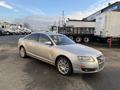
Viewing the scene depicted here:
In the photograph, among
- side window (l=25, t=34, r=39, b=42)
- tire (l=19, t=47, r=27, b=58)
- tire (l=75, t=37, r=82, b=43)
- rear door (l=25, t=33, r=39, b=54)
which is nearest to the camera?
rear door (l=25, t=33, r=39, b=54)

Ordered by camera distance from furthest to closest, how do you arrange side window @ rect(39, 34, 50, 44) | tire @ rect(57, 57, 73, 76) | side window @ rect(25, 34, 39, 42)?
side window @ rect(25, 34, 39, 42) < side window @ rect(39, 34, 50, 44) < tire @ rect(57, 57, 73, 76)

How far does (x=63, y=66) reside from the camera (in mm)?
6277

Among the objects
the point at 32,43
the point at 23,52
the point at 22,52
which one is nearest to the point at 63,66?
the point at 32,43

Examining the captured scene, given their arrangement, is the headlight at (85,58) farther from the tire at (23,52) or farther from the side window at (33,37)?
the tire at (23,52)

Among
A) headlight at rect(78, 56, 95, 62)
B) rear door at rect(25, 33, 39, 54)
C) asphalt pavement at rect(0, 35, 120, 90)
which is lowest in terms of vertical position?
asphalt pavement at rect(0, 35, 120, 90)

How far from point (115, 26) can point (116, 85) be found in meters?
12.1

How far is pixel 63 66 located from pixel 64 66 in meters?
0.05

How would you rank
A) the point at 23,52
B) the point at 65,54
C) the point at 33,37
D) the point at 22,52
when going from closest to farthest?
the point at 65,54
the point at 33,37
the point at 23,52
the point at 22,52

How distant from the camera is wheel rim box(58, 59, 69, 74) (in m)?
6.18

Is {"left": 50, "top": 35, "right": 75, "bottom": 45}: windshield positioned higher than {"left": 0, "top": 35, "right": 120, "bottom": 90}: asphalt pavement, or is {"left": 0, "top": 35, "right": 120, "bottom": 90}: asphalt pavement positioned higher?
{"left": 50, "top": 35, "right": 75, "bottom": 45}: windshield

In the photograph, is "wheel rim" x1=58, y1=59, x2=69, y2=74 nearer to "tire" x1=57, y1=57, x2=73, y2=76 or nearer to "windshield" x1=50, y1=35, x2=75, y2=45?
"tire" x1=57, y1=57, x2=73, y2=76

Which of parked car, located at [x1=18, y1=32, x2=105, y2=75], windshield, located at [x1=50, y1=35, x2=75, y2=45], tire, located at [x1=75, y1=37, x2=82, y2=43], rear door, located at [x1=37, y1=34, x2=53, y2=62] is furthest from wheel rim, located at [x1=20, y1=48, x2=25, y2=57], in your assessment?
tire, located at [x1=75, y1=37, x2=82, y2=43]

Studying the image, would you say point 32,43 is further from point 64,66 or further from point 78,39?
point 78,39

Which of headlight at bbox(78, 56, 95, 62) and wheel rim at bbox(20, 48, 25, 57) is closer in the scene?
headlight at bbox(78, 56, 95, 62)
